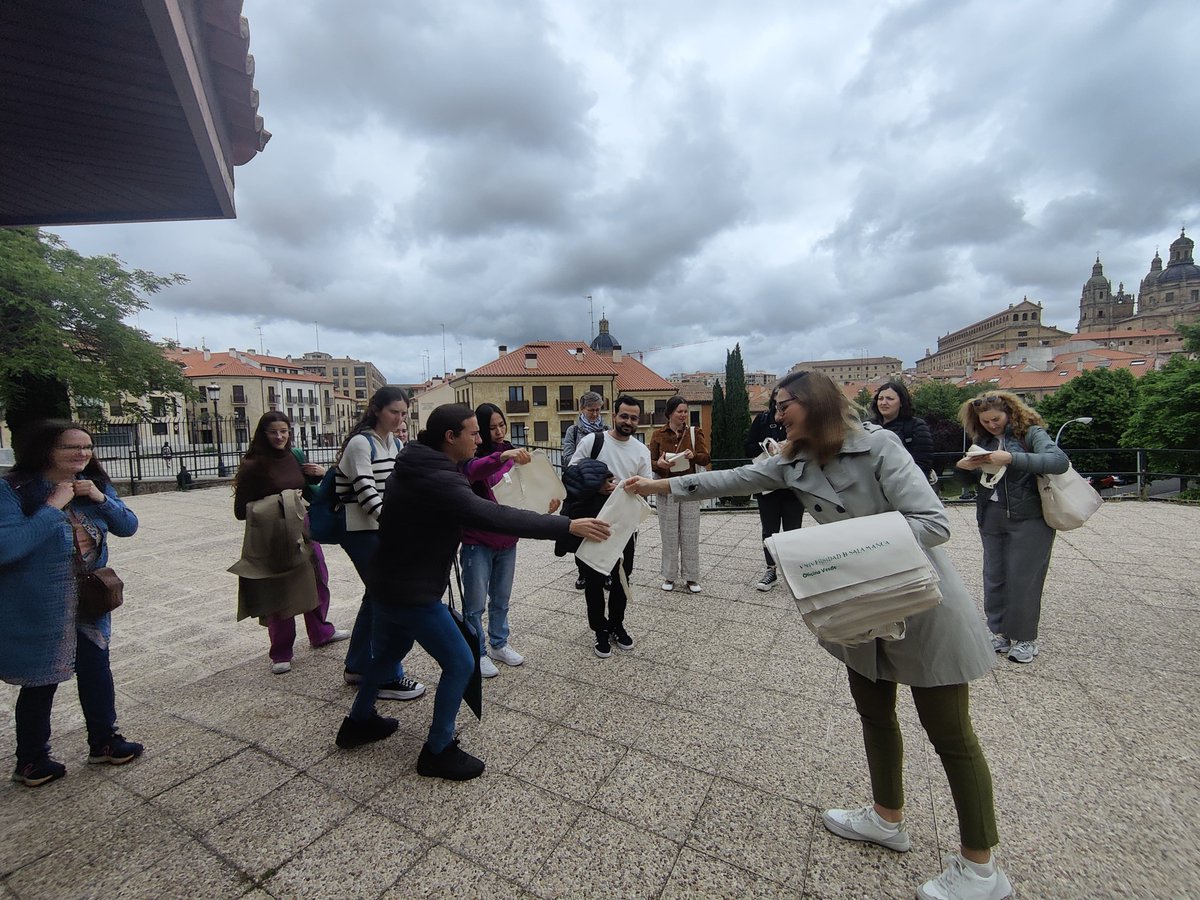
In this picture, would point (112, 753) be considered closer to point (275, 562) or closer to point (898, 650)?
point (275, 562)

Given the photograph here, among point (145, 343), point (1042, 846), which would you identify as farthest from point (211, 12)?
point (145, 343)

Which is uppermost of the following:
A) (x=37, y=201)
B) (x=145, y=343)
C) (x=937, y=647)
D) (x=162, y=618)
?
(x=145, y=343)

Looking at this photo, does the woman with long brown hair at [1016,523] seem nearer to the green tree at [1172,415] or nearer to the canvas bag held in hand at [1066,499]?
the canvas bag held in hand at [1066,499]

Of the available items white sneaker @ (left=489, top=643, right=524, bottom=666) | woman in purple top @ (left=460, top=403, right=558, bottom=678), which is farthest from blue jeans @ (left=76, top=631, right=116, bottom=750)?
white sneaker @ (left=489, top=643, right=524, bottom=666)

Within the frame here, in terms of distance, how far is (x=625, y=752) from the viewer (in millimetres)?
2615

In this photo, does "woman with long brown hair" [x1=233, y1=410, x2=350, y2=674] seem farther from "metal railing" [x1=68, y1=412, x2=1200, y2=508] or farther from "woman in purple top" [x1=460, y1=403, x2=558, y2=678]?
"woman in purple top" [x1=460, y1=403, x2=558, y2=678]

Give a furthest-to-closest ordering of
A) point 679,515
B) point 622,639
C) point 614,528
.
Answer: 1. point 679,515
2. point 622,639
3. point 614,528

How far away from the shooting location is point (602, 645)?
147 inches

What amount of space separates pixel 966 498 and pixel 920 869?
9282 millimetres

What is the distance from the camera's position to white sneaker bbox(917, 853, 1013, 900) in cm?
170

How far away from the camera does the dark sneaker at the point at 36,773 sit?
2447mm

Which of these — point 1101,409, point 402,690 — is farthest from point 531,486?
point 1101,409

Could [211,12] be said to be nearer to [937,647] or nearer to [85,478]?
[85,478]

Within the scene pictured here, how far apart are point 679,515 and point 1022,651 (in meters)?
2.64
